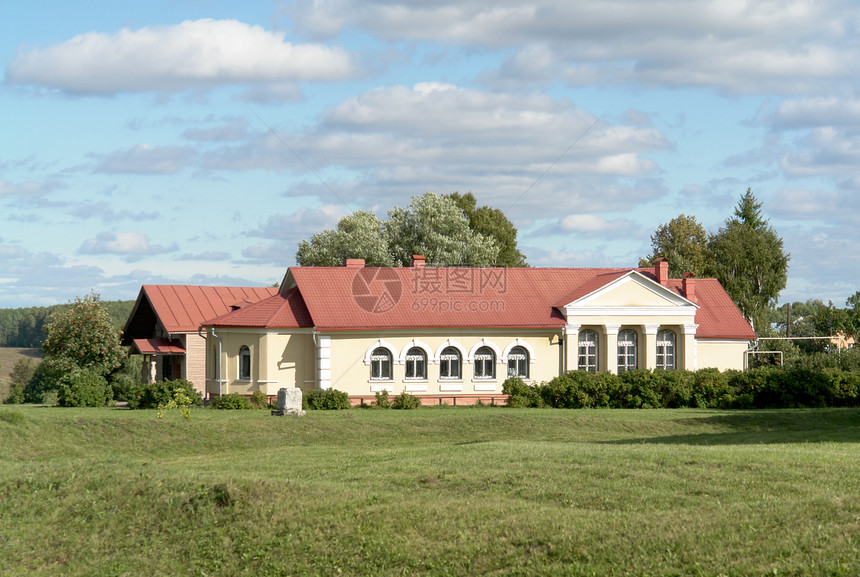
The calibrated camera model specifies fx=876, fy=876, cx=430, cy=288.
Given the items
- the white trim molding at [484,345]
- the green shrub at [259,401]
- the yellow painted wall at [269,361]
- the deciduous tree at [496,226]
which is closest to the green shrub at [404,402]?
the white trim molding at [484,345]

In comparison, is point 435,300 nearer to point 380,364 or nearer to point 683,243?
point 380,364

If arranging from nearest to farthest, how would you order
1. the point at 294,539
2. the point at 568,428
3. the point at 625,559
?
the point at 625,559 → the point at 294,539 → the point at 568,428

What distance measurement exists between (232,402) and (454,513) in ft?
69.2

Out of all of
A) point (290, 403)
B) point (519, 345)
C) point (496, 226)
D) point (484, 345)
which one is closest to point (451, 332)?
point (484, 345)

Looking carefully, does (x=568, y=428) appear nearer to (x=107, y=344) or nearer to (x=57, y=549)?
(x=57, y=549)

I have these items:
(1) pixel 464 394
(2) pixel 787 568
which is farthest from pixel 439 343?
(2) pixel 787 568

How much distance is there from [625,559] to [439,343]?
2488 cm

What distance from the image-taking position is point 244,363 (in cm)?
3481

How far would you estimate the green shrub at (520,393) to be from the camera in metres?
34.4

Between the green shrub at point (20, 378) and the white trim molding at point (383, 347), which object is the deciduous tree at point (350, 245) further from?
the green shrub at point (20, 378)

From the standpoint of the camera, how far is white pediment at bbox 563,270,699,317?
36.5 meters

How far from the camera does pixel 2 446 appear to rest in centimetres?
2248

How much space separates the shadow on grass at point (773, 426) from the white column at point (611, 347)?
6.14m

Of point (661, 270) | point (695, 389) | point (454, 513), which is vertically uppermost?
Answer: point (661, 270)
